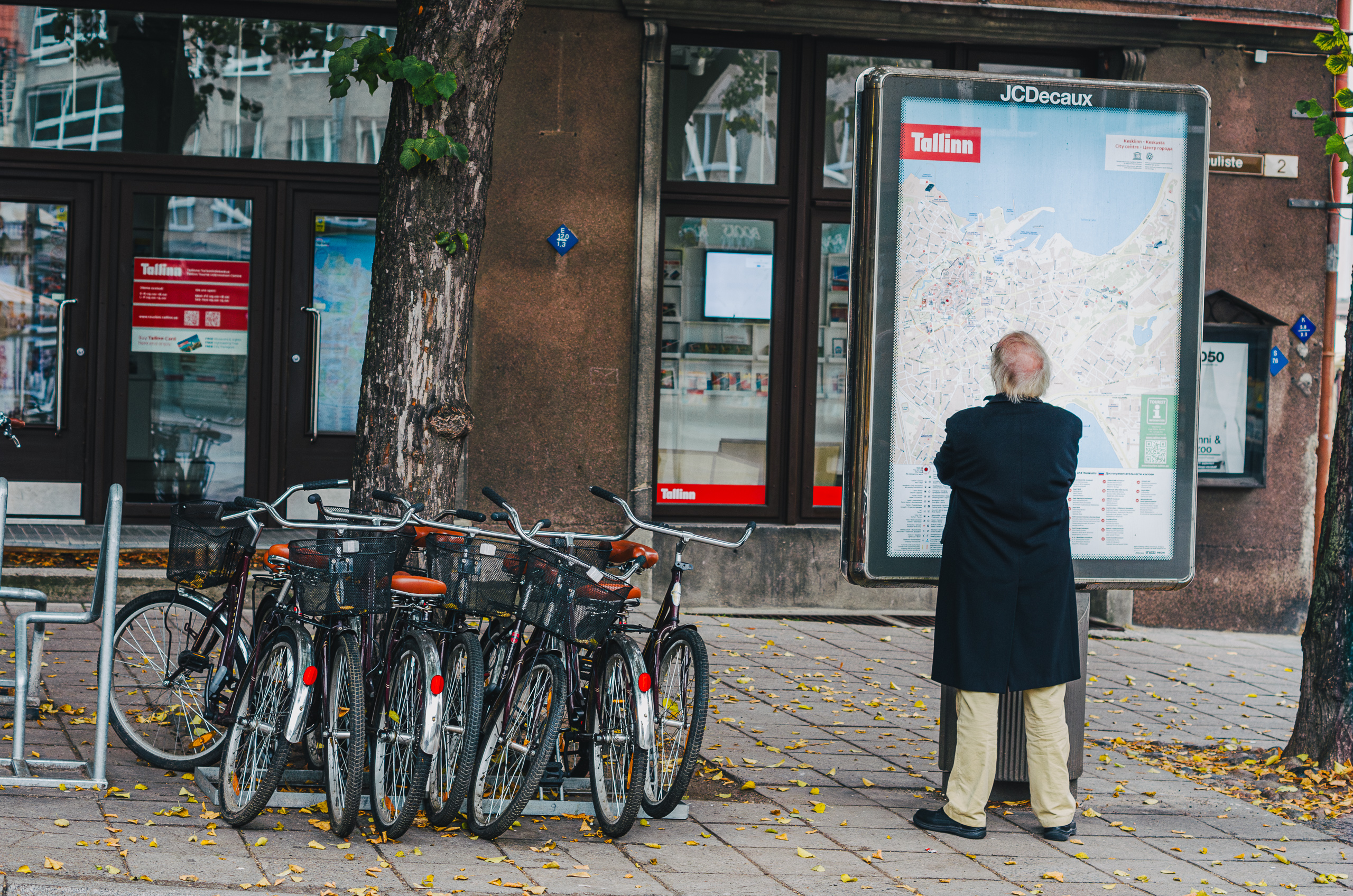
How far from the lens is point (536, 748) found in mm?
4848

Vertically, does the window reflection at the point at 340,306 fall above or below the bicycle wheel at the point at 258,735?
above

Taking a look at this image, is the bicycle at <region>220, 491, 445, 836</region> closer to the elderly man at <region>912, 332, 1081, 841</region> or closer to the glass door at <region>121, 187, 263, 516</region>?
the elderly man at <region>912, 332, 1081, 841</region>

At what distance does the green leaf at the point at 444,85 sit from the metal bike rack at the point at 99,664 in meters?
1.90

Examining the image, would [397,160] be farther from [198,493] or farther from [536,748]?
[198,493]

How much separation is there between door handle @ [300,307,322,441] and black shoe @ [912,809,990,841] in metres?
6.10

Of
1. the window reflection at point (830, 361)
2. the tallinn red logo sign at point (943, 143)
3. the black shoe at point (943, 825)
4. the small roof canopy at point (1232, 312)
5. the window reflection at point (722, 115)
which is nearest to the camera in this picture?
the black shoe at point (943, 825)

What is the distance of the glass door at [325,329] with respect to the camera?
33.3ft

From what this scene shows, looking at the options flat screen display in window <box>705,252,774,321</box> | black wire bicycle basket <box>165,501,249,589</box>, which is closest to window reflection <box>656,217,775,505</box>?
flat screen display in window <box>705,252,774,321</box>

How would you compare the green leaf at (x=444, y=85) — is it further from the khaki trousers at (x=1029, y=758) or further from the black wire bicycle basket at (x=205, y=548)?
the khaki trousers at (x=1029, y=758)

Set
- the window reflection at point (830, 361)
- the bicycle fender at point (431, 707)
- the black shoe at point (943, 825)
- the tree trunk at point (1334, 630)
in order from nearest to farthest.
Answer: the bicycle fender at point (431, 707)
the black shoe at point (943, 825)
the tree trunk at point (1334, 630)
the window reflection at point (830, 361)

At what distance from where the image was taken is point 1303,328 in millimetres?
10820

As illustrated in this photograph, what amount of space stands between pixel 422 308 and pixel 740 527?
5233 mm

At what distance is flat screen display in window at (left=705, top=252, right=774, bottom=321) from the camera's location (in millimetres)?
10539

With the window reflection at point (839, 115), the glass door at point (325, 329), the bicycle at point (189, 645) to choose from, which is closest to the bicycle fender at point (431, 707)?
the bicycle at point (189, 645)
